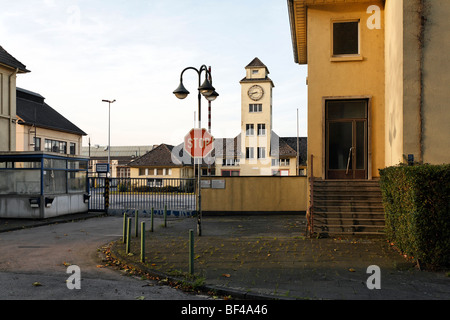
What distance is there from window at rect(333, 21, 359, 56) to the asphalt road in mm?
9772

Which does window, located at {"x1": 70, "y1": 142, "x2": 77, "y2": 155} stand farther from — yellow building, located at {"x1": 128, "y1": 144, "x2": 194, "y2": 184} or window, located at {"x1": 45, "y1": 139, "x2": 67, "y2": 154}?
→ yellow building, located at {"x1": 128, "y1": 144, "x2": 194, "y2": 184}

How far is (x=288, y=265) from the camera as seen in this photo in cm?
830

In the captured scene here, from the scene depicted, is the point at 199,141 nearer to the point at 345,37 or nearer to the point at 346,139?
the point at 346,139

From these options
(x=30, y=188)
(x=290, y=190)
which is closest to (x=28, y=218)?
(x=30, y=188)

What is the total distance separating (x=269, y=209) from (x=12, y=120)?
1438 centimetres

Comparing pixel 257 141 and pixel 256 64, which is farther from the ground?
pixel 256 64

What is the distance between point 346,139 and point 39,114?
39.6 meters

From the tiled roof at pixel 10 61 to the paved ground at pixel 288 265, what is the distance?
14413 millimetres

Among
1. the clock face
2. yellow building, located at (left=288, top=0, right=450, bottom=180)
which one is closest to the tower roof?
the clock face

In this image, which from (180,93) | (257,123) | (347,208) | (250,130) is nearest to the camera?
(347,208)

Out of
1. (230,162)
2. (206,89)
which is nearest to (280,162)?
(230,162)

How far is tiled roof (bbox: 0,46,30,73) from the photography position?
Result: 21867 mm

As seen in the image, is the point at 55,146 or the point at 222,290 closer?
the point at 222,290

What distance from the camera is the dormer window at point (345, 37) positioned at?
14602 millimetres
